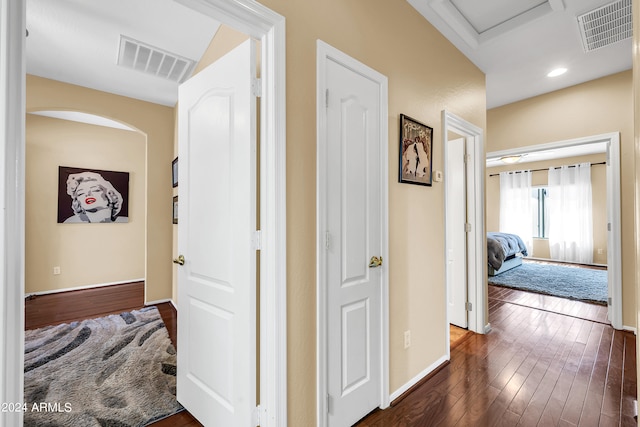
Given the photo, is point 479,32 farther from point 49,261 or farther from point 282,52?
point 49,261

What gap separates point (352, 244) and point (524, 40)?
2492 mm

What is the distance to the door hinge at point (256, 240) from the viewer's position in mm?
1322

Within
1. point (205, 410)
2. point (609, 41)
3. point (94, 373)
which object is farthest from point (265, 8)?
point (609, 41)

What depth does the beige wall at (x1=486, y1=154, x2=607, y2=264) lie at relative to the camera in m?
6.33

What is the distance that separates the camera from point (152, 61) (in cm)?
273

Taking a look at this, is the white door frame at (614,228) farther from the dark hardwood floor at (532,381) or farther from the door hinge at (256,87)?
the door hinge at (256,87)

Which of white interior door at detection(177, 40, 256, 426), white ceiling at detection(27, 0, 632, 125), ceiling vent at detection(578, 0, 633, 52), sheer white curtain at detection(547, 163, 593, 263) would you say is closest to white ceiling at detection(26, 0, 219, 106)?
white ceiling at detection(27, 0, 632, 125)

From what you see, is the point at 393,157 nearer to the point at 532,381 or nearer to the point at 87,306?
the point at 532,381

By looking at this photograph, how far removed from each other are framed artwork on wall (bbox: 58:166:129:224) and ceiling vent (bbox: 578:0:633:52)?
6.18m

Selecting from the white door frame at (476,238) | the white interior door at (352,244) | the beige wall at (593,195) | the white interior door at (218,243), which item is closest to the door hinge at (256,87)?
the white interior door at (218,243)

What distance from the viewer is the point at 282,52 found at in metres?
1.31

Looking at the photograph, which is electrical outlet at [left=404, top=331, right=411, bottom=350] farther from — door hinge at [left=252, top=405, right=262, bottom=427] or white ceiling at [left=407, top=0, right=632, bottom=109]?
white ceiling at [left=407, top=0, right=632, bottom=109]

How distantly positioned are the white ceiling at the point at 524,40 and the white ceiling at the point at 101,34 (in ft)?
5.82

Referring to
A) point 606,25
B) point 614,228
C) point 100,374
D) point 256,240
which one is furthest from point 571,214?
point 100,374
